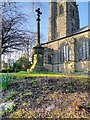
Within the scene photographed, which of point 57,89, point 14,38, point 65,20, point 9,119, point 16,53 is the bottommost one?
point 9,119

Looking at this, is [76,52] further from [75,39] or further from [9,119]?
[9,119]

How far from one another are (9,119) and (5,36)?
38.9ft

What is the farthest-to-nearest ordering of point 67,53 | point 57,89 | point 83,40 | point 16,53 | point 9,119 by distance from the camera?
point 67,53, point 83,40, point 16,53, point 57,89, point 9,119

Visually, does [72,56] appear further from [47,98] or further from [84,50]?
[47,98]

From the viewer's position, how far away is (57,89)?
17.4 feet

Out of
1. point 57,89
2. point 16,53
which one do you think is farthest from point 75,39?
point 57,89

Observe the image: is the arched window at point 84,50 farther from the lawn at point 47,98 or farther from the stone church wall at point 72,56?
the lawn at point 47,98

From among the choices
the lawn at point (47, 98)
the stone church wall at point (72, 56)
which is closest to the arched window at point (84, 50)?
the stone church wall at point (72, 56)

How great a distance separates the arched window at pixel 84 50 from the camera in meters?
28.2

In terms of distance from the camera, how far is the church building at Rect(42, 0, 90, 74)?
1112 inches

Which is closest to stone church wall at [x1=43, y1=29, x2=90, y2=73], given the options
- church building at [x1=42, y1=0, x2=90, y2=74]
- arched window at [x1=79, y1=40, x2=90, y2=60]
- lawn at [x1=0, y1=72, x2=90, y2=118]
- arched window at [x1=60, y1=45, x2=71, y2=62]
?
church building at [x1=42, y1=0, x2=90, y2=74]

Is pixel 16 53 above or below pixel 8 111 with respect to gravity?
above

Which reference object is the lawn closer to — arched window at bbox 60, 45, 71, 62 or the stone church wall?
the stone church wall

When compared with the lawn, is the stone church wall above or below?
above
